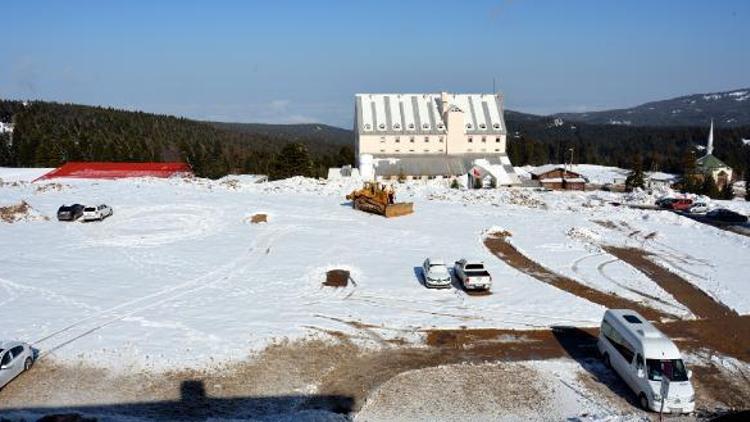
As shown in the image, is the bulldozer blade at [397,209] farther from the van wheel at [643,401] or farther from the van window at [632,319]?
the van wheel at [643,401]

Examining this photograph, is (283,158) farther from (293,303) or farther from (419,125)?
(293,303)

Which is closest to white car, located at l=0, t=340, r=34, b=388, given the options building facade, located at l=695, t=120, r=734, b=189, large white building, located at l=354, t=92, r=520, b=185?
large white building, located at l=354, t=92, r=520, b=185

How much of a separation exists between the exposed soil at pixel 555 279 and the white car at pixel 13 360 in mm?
24418

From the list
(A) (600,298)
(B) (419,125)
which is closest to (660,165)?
(B) (419,125)

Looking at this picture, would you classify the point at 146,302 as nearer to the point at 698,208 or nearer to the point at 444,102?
the point at 698,208

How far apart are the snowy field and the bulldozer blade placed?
97 cm

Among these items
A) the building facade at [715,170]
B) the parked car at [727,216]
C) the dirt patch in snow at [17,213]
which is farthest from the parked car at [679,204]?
the dirt patch in snow at [17,213]

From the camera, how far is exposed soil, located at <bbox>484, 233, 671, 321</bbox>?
27.9 meters

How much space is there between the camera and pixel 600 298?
2906 cm

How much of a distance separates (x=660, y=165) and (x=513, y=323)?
132871mm

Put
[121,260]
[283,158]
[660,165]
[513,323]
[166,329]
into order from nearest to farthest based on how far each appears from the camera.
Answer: [166,329], [513,323], [121,260], [283,158], [660,165]

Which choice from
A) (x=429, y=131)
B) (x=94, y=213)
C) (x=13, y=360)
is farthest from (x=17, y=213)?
(x=429, y=131)

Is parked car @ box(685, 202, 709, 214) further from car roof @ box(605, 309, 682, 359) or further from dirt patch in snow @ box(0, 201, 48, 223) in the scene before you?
dirt patch in snow @ box(0, 201, 48, 223)

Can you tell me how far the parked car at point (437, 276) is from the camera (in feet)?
96.8
